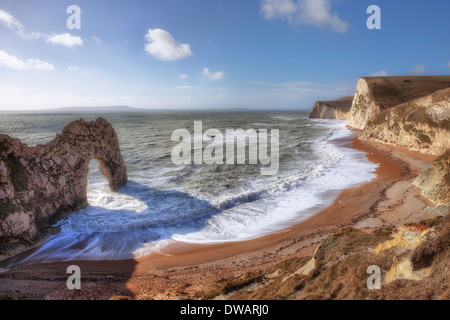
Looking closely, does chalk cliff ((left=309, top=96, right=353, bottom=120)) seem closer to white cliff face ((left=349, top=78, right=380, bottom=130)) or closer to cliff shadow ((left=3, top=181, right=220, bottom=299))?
white cliff face ((left=349, top=78, right=380, bottom=130))

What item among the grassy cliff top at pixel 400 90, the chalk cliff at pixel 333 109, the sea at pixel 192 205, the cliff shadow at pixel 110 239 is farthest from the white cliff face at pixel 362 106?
the cliff shadow at pixel 110 239

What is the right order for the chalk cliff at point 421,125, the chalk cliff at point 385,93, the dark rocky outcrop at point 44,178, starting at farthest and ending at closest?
1. the chalk cliff at point 385,93
2. the chalk cliff at point 421,125
3. the dark rocky outcrop at point 44,178

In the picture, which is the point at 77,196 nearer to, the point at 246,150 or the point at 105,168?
the point at 105,168

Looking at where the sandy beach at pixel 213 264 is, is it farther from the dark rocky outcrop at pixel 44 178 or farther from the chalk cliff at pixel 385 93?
the chalk cliff at pixel 385 93

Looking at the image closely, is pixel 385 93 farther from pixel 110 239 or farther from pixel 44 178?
pixel 44 178

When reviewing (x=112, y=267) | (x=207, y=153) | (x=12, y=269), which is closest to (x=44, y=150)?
(x=12, y=269)

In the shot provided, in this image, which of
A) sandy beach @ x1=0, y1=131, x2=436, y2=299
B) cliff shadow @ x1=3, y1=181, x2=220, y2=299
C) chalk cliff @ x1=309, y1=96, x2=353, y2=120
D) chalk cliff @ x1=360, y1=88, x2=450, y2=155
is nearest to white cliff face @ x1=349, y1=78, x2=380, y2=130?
chalk cliff @ x1=360, y1=88, x2=450, y2=155
